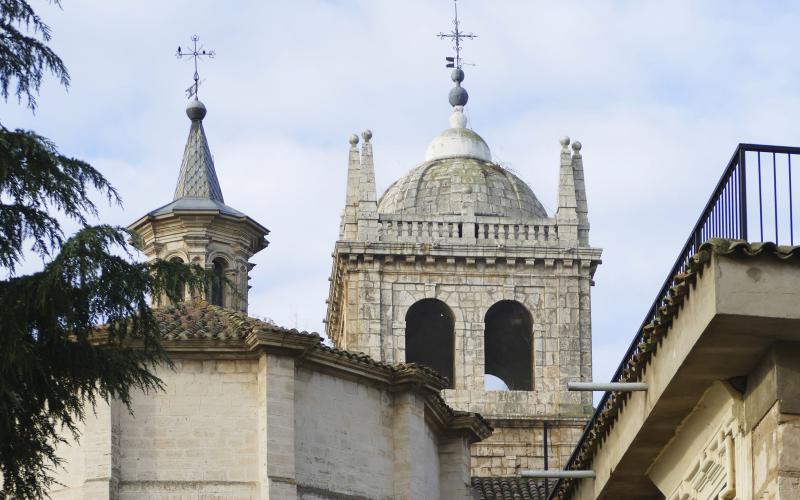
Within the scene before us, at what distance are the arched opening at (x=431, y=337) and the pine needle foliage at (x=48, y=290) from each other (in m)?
33.0

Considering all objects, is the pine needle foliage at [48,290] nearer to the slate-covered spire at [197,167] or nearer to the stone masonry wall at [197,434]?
the stone masonry wall at [197,434]

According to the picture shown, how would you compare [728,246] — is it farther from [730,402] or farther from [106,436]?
[106,436]

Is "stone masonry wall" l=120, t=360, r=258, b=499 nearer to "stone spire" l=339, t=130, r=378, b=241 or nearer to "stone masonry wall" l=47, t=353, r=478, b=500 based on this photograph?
"stone masonry wall" l=47, t=353, r=478, b=500

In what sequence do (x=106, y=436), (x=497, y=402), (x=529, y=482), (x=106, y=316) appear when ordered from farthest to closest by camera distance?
1. (x=497, y=402)
2. (x=529, y=482)
3. (x=106, y=436)
4. (x=106, y=316)

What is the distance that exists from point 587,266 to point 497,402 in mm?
3773

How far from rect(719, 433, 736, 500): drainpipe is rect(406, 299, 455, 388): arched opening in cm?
3458

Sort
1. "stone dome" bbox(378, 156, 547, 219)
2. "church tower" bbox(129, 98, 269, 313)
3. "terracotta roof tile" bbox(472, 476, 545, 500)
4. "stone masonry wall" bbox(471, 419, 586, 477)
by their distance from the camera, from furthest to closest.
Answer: "stone dome" bbox(378, 156, 547, 219), "stone masonry wall" bbox(471, 419, 586, 477), "church tower" bbox(129, 98, 269, 313), "terracotta roof tile" bbox(472, 476, 545, 500)

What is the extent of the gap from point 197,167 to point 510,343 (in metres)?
9.07

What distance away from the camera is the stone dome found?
51.7 m

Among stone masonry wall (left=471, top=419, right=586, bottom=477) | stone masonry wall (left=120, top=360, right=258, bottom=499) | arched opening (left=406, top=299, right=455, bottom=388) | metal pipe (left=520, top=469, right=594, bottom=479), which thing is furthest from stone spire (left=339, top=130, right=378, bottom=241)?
metal pipe (left=520, top=469, right=594, bottom=479)

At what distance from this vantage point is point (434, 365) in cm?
5141

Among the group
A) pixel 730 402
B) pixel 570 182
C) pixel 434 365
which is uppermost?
pixel 570 182

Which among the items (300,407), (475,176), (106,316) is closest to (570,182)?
(475,176)

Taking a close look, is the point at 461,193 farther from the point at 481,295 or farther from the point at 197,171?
the point at 197,171
